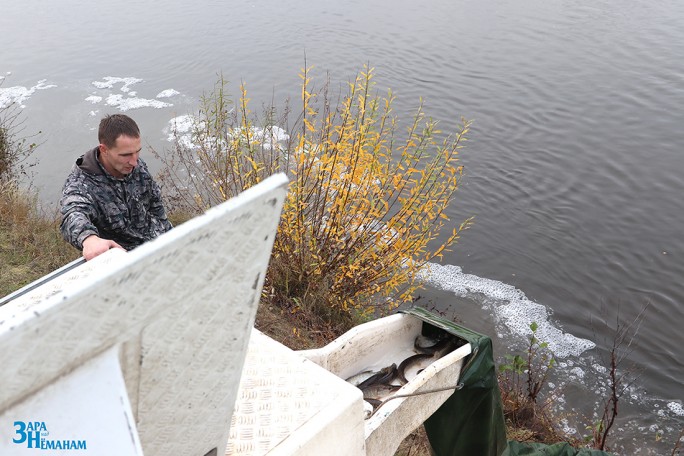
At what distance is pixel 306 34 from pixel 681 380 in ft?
36.9

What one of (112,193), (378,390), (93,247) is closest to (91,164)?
(112,193)

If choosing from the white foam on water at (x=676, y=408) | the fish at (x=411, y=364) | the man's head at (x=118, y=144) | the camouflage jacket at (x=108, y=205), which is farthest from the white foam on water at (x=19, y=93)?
the white foam on water at (x=676, y=408)

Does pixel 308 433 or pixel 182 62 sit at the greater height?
pixel 308 433

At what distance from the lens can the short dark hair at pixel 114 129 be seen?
325 centimetres

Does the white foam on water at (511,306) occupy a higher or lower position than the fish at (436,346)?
lower

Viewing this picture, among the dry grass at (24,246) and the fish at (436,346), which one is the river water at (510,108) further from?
the fish at (436,346)

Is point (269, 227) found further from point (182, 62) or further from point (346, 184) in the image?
point (182, 62)

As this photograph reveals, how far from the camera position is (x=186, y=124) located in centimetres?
1138

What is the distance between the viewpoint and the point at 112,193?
3.50 meters

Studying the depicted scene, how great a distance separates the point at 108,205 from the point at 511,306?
5.75 m

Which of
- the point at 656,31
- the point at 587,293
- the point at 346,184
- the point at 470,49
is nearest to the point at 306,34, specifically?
the point at 470,49

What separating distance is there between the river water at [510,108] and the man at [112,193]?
484 cm

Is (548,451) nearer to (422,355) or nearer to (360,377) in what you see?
(422,355)

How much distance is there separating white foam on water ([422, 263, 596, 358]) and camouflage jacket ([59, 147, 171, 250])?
13.2 ft
